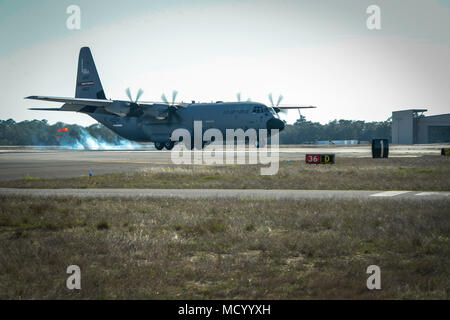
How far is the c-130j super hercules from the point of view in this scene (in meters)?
46.2

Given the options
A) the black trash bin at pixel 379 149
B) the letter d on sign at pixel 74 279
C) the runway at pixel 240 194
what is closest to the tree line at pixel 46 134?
the black trash bin at pixel 379 149

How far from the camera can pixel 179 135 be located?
165 ft

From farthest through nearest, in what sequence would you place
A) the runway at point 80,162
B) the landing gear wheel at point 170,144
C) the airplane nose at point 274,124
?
1. the landing gear wheel at point 170,144
2. the airplane nose at point 274,124
3. the runway at point 80,162

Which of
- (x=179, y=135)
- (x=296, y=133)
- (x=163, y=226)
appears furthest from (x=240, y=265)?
(x=296, y=133)

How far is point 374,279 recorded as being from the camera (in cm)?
707

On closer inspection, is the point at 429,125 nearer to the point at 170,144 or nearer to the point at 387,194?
the point at 170,144

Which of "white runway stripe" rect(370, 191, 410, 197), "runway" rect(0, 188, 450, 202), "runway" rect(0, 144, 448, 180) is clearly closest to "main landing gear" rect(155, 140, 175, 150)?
"runway" rect(0, 144, 448, 180)

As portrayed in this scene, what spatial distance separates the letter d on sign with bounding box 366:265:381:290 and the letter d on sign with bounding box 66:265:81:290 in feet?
15.5

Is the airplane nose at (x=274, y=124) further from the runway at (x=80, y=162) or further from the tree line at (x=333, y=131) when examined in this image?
the tree line at (x=333, y=131)

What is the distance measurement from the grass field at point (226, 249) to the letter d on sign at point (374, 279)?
104 mm

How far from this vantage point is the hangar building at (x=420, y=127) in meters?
129

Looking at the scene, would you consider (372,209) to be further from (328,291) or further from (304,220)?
(328,291)

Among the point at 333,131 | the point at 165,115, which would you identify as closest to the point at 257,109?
the point at 165,115
